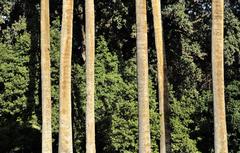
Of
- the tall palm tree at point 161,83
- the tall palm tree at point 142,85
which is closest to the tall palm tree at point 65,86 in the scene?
the tall palm tree at point 142,85

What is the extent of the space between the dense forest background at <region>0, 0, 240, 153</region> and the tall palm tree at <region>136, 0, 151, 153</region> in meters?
8.28

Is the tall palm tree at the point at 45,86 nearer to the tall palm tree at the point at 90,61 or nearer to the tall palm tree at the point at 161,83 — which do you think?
the tall palm tree at the point at 90,61

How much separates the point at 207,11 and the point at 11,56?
11.5 meters

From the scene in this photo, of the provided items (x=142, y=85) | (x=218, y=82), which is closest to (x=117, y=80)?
(x=142, y=85)

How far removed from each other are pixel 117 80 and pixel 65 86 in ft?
27.1

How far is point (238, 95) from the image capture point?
30047mm

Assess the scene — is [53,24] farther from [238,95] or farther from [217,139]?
[217,139]

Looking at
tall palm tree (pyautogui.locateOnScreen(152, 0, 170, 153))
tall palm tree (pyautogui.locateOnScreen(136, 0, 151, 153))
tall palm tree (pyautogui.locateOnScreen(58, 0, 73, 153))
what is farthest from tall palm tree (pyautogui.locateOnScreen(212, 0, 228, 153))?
tall palm tree (pyautogui.locateOnScreen(152, 0, 170, 153))

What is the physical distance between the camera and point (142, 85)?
64.1 feet

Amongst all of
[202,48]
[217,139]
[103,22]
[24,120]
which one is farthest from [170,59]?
[217,139]

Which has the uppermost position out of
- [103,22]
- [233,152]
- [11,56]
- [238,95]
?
[103,22]

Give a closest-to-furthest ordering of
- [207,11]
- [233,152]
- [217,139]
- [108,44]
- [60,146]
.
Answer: [217,139], [60,146], [233,152], [108,44], [207,11]

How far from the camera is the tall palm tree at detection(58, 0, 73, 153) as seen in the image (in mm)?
21453

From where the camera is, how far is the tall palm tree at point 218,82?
1658cm
